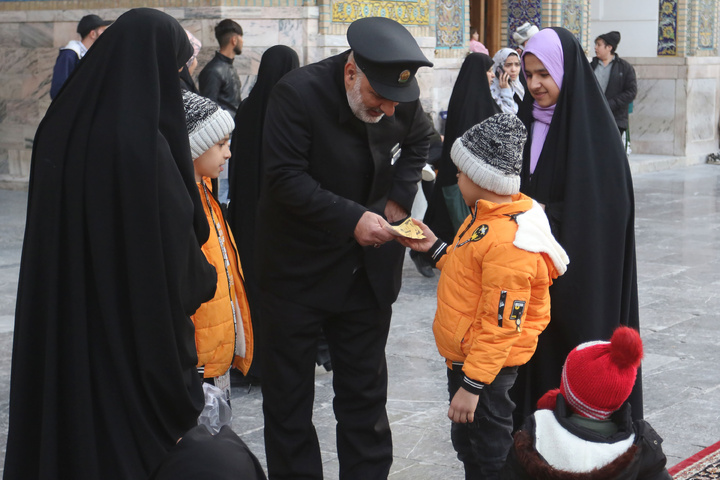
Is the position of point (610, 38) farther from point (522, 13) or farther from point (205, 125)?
point (205, 125)

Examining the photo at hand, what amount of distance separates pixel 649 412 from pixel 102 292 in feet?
9.21

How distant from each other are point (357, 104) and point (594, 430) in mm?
1206

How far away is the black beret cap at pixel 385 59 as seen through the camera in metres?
2.92

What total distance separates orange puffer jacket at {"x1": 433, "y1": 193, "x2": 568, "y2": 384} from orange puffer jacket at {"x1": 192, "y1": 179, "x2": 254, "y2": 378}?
63 cm

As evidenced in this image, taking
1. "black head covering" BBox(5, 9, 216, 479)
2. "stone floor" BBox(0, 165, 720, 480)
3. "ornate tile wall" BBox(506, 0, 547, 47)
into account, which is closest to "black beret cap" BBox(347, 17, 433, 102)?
"black head covering" BBox(5, 9, 216, 479)

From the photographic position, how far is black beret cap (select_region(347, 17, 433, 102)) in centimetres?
292

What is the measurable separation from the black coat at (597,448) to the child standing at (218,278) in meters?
1.06

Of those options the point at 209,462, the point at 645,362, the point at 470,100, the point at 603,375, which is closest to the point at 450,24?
the point at 470,100

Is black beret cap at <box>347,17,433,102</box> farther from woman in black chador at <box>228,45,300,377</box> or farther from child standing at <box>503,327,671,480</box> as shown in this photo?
woman in black chador at <box>228,45,300,377</box>

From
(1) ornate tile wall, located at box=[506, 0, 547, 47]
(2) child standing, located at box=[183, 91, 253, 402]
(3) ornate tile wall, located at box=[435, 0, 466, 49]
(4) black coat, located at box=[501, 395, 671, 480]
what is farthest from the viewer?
(1) ornate tile wall, located at box=[506, 0, 547, 47]

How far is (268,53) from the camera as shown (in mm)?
4555

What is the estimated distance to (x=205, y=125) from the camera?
3.18m

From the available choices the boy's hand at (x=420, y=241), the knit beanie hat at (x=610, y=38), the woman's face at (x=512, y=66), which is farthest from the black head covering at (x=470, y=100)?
the knit beanie hat at (x=610, y=38)

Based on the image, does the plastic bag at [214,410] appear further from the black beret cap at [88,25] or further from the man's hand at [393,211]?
the black beret cap at [88,25]
